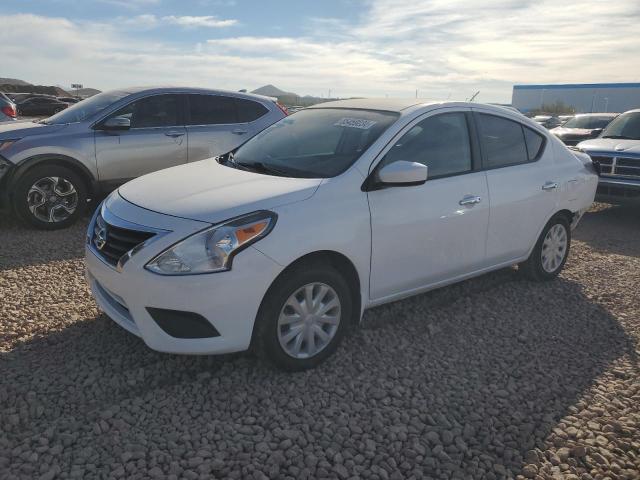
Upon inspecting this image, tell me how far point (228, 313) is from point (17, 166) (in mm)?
4636

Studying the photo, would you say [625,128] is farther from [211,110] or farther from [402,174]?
[402,174]

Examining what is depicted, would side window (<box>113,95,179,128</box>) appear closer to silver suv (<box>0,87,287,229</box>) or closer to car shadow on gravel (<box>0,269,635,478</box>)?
silver suv (<box>0,87,287,229</box>)

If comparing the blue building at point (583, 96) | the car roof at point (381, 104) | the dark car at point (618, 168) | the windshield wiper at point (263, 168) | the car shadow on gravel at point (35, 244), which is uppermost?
the blue building at point (583, 96)

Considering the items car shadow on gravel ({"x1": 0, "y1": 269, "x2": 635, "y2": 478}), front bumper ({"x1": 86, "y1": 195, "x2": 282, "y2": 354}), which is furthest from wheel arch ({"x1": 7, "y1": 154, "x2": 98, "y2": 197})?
front bumper ({"x1": 86, "y1": 195, "x2": 282, "y2": 354})

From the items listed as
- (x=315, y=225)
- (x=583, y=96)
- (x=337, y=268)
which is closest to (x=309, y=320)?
(x=337, y=268)

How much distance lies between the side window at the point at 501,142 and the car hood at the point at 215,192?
5.76ft

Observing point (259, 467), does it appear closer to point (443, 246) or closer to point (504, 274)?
point (443, 246)

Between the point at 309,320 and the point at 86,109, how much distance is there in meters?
5.16

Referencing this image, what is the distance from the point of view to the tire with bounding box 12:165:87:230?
255 inches

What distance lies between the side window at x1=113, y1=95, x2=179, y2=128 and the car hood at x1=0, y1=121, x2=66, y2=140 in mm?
782

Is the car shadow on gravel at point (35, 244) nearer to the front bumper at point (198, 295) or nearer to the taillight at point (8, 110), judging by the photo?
the front bumper at point (198, 295)

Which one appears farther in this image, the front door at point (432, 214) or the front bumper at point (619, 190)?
the front bumper at point (619, 190)

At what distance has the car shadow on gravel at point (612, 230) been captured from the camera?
23.0 ft

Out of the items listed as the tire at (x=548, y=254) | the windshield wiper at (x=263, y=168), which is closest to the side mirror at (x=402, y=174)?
the windshield wiper at (x=263, y=168)
